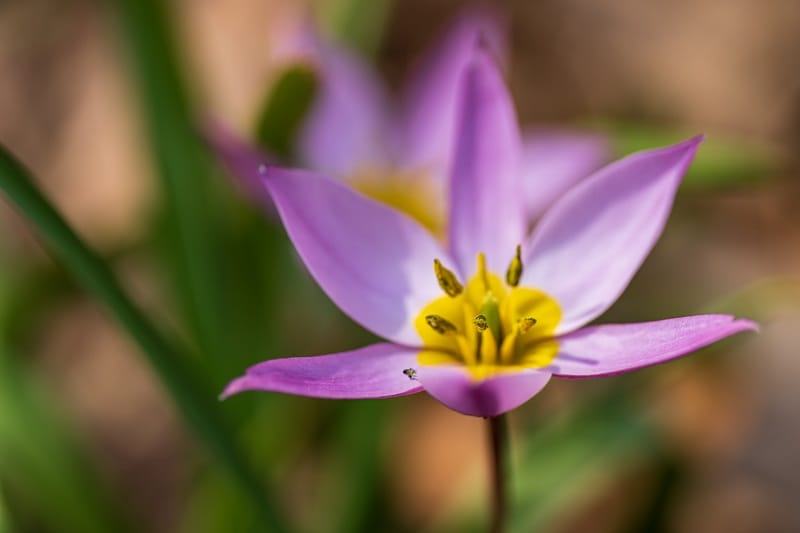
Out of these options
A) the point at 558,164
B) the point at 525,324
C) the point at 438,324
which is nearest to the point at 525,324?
the point at 525,324

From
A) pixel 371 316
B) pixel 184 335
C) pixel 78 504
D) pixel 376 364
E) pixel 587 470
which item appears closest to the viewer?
pixel 376 364

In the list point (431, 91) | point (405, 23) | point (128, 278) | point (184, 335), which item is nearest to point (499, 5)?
point (405, 23)

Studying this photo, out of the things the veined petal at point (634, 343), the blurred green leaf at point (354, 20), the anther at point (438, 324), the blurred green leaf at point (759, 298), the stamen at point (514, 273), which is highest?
the blurred green leaf at point (354, 20)

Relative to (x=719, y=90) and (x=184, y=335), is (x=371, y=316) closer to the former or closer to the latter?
(x=184, y=335)

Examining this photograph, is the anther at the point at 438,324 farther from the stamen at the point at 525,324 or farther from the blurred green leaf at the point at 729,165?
the blurred green leaf at the point at 729,165

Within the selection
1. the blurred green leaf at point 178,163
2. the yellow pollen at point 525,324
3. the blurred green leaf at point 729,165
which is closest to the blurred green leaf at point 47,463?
the blurred green leaf at point 178,163

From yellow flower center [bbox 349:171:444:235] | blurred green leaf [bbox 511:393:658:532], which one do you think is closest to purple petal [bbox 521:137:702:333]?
blurred green leaf [bbox 511:393:658:532]
